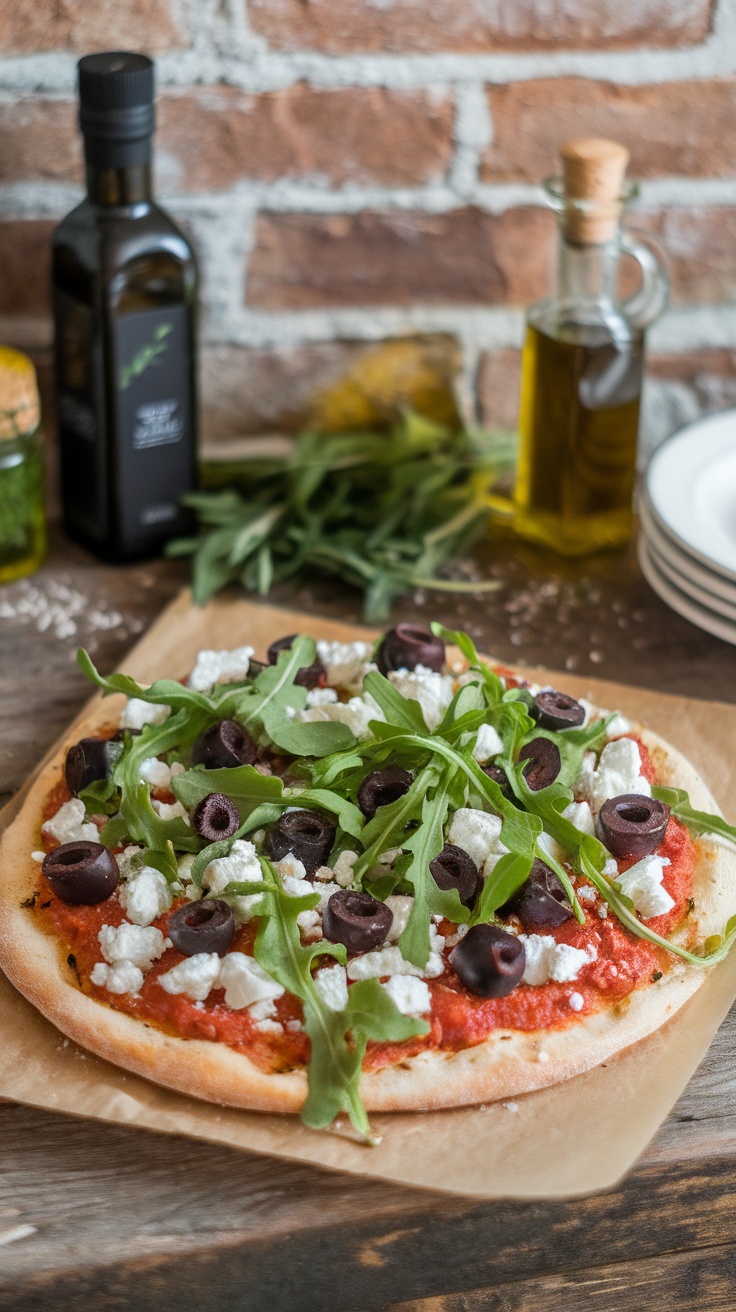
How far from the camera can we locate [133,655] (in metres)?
1.48

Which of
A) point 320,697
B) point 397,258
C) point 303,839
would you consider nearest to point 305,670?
point 320,697

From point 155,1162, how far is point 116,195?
98 centimetres

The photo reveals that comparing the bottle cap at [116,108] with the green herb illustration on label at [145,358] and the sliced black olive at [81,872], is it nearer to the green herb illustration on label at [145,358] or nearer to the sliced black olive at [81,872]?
the green herb illustration on label at [145,358]

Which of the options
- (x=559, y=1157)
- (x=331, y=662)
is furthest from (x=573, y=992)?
(x=331, y=662)

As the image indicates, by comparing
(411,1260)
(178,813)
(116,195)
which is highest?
(116,195)

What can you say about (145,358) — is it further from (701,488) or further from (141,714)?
(701,488)

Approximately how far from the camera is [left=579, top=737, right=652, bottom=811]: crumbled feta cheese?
1.18 metres

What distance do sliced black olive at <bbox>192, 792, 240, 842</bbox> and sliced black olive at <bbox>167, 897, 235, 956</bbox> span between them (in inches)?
3.1

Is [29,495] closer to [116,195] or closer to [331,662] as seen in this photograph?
[116,195]

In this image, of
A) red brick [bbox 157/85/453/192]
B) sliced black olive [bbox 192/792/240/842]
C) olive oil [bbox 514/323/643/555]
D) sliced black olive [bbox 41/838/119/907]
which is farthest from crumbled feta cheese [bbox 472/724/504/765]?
red brick [bbox 157/85/453/192]

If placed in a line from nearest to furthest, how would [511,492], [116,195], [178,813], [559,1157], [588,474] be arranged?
[559,1157] → [178,813] → [116,195] → [588,474] → [511,492]

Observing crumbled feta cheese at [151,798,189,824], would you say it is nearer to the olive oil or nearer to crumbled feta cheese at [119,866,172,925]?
crumbled feta cheese at [119,866,172,925]

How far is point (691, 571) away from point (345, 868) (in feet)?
1.81

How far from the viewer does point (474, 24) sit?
1646 mm
